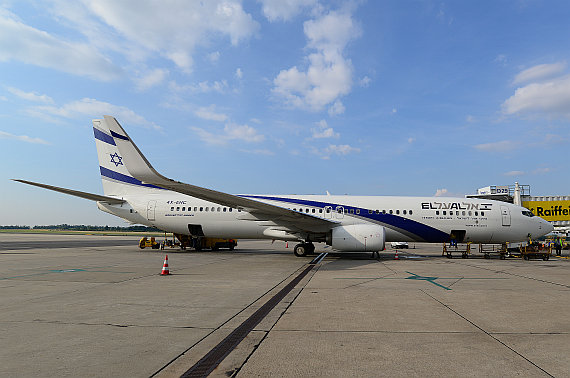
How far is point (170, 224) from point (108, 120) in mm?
7500

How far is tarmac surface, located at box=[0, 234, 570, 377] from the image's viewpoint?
142 inches

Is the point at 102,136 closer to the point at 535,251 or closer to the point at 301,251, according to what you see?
the point at 301,251

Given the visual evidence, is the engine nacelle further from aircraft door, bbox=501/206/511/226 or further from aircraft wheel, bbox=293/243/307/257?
aircraft door, bbox=501/206/511/226

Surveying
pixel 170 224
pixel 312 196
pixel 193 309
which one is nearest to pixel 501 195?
pixel 312 196

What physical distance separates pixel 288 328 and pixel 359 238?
12417 mm

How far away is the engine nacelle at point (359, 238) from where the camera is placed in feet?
55.2

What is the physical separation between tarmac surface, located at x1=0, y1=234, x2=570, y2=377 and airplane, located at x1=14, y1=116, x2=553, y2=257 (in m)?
8.06

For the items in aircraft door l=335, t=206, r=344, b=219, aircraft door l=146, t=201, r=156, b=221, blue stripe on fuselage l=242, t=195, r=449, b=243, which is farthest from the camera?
aircraft door l=146, t=201, r=156, b=221

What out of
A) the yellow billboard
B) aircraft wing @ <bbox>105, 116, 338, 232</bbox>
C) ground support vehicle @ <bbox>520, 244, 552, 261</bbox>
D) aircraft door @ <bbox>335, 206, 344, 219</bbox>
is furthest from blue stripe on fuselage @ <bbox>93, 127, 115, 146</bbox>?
the yellow billboard

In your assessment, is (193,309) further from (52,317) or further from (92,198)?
(92,198)

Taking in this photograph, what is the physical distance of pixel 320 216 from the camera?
1988cm

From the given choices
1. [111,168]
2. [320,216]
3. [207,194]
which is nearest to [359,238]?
[320,216]

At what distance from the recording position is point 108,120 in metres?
17.0

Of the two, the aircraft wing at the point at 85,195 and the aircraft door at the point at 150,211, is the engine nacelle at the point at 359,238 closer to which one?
the aircraft door at the point at 150,211
